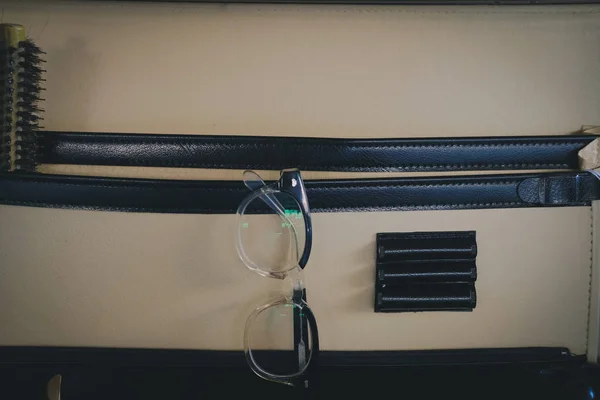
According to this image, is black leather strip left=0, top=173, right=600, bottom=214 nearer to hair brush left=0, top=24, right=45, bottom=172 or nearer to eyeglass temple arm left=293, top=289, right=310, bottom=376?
hair brush left=0, top=24, right=45, bottom=172

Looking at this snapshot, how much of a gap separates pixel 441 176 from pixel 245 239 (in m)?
0.53

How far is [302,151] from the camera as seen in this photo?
102 centimetres

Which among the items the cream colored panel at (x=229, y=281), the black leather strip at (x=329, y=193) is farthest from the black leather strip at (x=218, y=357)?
the black leather strip at (x=329, y=193)

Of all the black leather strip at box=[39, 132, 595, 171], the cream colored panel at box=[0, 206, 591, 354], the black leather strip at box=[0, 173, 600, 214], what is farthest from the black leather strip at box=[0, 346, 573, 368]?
the black leather strip at box=[39, 132, 595, 171]

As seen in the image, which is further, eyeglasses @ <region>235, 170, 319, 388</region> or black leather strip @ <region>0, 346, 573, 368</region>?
black leather strip @ <region>0, 346, 573, 368</region>

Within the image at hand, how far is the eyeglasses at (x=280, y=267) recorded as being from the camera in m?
0.93

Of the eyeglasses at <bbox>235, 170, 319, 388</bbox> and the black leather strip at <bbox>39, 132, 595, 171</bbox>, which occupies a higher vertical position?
the black leather strip at <bbox>39, 132, 595, 171</bbox>

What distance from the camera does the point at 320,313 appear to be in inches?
41.4

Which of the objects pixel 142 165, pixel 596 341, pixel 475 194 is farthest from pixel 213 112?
pixel 596 341

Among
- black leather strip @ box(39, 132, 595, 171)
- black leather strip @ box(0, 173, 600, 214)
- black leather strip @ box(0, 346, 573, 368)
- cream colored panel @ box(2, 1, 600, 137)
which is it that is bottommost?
black leather strip @ box(0, 346, 573, 368)

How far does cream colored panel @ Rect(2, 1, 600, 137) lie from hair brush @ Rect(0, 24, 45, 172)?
0.07 m

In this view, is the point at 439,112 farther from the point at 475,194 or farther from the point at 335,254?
the point at 335,254

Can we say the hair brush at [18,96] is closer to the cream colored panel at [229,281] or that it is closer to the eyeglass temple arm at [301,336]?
the cream colored panel at [229,281]

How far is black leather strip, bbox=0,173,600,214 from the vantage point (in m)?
1.02
